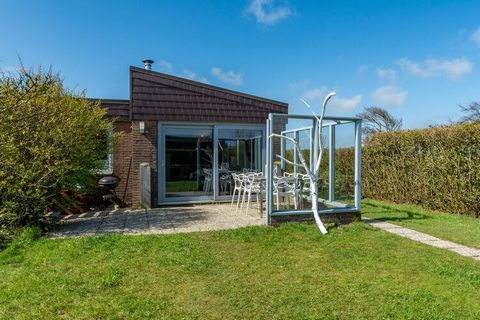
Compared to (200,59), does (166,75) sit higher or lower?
lower

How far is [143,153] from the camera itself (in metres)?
9.85

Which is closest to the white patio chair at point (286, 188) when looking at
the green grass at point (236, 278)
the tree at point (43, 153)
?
the green grass at point (236, 278)

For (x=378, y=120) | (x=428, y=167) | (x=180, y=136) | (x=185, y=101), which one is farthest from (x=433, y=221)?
(x=378, y=120)

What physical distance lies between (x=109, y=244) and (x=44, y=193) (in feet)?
7.17

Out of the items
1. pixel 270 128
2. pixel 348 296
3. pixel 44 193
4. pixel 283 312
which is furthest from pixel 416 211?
pixel 44 193

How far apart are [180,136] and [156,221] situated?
129 inches

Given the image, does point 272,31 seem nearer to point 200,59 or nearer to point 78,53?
point 200,59

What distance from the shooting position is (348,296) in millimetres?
3596

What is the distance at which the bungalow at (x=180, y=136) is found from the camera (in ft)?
32.4

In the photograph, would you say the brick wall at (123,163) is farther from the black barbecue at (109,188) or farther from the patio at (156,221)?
the patio at (156,221)

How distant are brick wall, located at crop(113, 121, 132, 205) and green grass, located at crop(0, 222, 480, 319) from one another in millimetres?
4563

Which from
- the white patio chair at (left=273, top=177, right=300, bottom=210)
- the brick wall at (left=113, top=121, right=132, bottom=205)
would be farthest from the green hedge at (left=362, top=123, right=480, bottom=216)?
the brick wall at (left=113, top=121, right=132, bottom=205)

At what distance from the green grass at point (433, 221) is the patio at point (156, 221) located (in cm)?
294

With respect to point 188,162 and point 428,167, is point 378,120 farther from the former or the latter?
point 188,162
